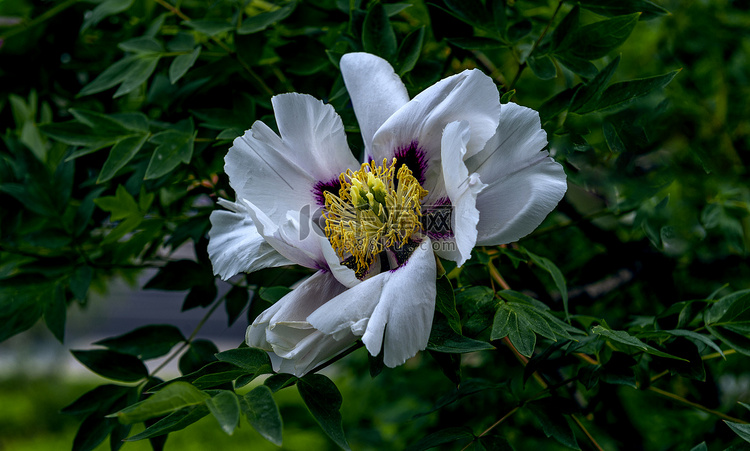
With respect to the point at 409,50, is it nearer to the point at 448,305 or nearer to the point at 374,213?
the point at 374,213

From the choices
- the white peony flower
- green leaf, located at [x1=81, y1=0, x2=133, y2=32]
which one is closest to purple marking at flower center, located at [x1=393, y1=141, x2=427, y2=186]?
the white peony flower

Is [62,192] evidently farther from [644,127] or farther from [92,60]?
[644,127]

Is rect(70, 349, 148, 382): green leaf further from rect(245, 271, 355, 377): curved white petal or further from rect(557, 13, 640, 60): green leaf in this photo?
rect(557, 13, 640, 60): green leaf

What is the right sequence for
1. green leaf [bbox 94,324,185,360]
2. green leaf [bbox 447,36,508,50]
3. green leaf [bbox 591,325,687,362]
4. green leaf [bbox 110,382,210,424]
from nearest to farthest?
1. green leaf [bbox 110,382,210,424]
2. green leaf [bbox 591,325,687,362]
3. green leaf [bbox 447,36,508,50]
4. green leaf [bbox 94,324,185,360]

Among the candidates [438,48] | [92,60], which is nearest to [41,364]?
[92,60]

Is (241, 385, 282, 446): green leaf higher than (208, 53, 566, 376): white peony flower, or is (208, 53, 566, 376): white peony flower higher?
(208, 53, 566, 376): white peony flower

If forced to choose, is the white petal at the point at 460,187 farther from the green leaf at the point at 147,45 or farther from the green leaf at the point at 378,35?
the green leaf at the point at 147,45
